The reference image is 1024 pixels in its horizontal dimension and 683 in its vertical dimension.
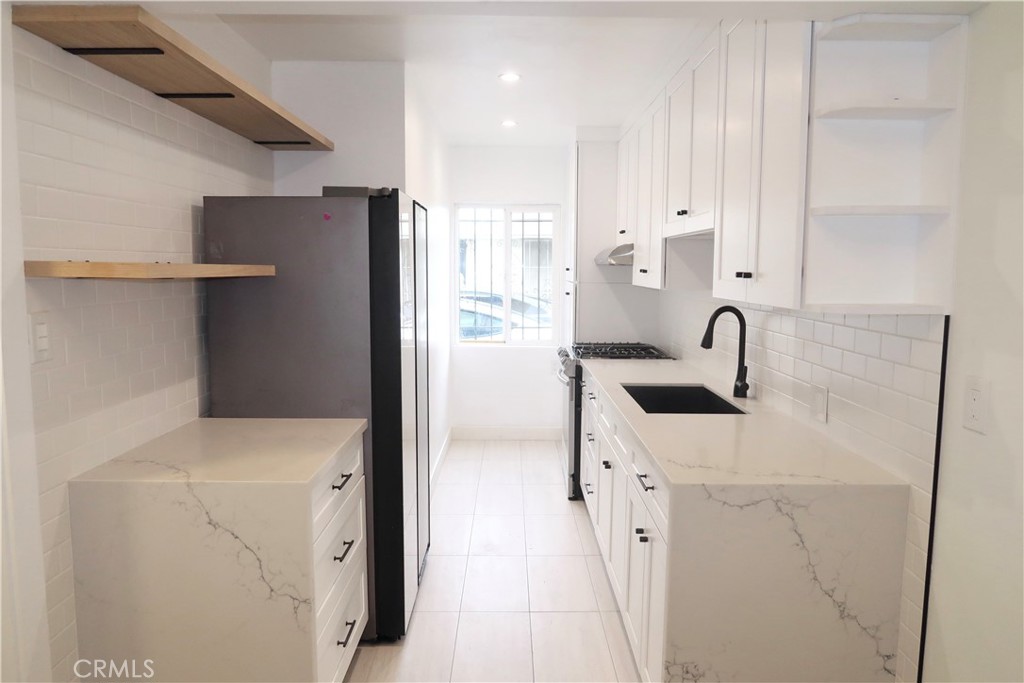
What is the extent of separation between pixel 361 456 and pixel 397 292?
659mm

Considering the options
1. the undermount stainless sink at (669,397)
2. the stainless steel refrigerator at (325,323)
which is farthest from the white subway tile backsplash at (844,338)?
the stainless steel refrigerator at (325,323)

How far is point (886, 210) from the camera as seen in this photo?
5.34 ft

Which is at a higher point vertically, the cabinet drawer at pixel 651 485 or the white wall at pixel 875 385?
the white wall at pixel 875 385

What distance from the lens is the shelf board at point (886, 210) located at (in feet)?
5.28

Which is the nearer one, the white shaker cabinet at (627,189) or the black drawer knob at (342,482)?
the black drawer knob at (342,482)

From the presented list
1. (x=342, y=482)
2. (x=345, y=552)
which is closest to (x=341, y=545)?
(x=345, y=552)

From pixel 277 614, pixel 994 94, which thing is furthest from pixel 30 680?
pixel 994 94

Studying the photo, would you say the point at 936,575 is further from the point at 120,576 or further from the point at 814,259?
the point at 120,576

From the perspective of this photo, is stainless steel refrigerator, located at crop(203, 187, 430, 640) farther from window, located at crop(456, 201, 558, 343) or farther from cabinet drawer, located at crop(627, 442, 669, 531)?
window, located at crop(456, 201, 558, 343)

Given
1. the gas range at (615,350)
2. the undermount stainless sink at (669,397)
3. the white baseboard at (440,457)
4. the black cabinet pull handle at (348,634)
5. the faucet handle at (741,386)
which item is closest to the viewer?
the black cabinet pull handle at (348,634)

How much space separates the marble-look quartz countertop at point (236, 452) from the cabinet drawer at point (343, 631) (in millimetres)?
533

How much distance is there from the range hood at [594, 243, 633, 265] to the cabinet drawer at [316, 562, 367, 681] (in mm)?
2538

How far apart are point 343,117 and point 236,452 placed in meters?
1.99

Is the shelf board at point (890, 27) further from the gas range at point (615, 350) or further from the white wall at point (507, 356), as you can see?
the white wall at point (507, 356)
